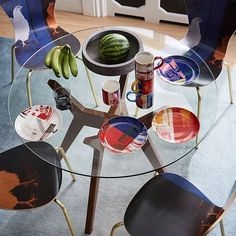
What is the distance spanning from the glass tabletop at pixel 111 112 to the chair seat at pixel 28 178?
0.14 ft

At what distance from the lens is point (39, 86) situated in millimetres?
2326

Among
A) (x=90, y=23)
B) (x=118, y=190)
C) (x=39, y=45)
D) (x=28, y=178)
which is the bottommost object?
(x=118, y=190)

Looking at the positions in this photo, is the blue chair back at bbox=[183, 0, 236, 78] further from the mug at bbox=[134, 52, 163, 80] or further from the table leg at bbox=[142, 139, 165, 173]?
the table leg at bbox=[142, 139, 165, 173]

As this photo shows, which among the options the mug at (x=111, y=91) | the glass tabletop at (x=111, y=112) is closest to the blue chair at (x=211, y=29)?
the glass tabletop at (x=111, y=112)

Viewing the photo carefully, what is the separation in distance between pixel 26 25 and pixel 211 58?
1198 mm

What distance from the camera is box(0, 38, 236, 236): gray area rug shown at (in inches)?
94.7

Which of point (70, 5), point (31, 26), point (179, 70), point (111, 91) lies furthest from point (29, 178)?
point (70, 5)

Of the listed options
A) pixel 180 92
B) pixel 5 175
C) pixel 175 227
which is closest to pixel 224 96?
pixel 180 92

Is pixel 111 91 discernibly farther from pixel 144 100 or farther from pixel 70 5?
pixel 70 5

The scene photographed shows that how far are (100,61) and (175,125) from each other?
52cm

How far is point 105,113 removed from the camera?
2150 millimetres

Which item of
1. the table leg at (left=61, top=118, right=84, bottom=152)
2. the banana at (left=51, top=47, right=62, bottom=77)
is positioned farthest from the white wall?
the table leg at (left=61, top=118, right=84, bottom=152)

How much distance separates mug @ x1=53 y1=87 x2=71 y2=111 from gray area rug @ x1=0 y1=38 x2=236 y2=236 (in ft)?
1.93

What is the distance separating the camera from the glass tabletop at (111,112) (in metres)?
1.94
